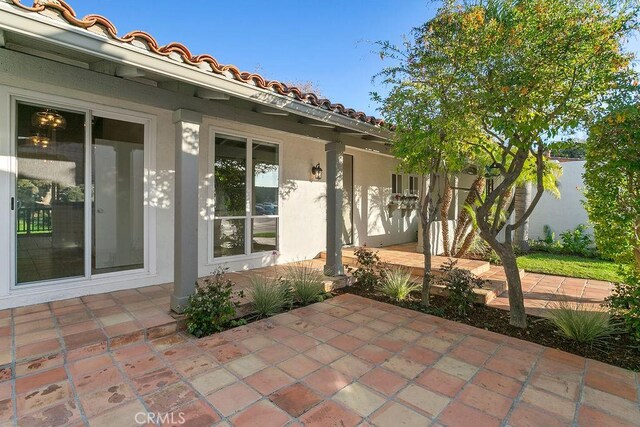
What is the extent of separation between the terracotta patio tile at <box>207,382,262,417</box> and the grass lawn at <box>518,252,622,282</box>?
7.12 metres

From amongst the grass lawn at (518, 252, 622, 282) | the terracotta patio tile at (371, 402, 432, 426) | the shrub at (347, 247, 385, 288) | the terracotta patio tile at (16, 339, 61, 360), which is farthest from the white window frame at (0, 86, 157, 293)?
the grass lawn at (518, 252, 622, 282)

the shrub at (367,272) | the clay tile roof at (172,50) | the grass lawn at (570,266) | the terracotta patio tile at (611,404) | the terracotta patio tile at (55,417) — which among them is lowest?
the terracotta patio tile at (611,404)

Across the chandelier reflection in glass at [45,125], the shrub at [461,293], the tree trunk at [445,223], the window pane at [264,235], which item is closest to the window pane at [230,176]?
the window pane at [264,235]

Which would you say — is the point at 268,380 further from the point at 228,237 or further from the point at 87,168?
the point at 87,168

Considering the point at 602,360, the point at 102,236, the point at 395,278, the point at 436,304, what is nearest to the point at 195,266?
the point at 102,236

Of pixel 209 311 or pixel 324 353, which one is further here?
pixel 209 311

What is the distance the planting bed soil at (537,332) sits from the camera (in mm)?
3387

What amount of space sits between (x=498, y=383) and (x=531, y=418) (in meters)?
0.46

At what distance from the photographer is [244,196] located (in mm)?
6270

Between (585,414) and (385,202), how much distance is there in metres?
7.43

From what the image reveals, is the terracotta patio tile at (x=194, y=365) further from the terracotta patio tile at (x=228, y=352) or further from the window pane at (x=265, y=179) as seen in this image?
the window pane at (x=265, y=179)

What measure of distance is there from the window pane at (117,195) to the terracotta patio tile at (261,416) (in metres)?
3.58

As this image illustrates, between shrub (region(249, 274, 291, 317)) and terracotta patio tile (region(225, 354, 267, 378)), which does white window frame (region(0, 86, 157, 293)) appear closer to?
shrub (region(249, 274, 291, 317))

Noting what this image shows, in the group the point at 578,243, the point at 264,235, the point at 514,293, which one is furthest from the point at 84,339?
the point at 578,243
